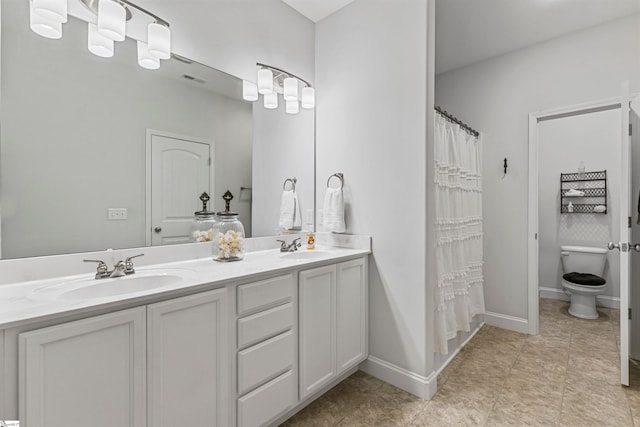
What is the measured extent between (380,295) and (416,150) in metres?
1.01

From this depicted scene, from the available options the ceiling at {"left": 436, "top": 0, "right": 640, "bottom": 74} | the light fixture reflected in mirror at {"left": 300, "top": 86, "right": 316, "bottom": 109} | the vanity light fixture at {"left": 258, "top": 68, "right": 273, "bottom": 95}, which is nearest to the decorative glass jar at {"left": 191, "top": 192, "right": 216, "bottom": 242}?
the vanity light fixture at {"left": 258, "top": 68, "right": 273, "bottom": 95}

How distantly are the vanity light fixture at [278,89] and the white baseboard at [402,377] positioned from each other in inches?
77.9

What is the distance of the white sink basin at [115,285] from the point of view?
119cm

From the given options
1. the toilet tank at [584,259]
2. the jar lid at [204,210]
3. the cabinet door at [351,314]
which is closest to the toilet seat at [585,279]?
the toilet tank at [584,259]

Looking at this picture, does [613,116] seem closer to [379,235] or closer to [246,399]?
[379,235]

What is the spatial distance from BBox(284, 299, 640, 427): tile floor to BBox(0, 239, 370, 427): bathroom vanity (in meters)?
0.21

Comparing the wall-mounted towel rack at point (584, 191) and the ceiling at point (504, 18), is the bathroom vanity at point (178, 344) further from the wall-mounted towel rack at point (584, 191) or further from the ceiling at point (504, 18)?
the wall-mounted towel rack at point (584, 191)

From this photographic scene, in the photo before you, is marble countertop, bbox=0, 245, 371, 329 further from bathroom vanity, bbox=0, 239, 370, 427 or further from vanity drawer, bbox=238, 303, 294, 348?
vanity drawer, bbox=238, 303, 294, 348

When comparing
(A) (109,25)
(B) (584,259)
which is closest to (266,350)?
(A) (109,25)

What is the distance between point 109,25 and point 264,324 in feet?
5.14

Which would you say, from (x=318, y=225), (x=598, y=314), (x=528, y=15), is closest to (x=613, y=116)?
(x=528, y=15)

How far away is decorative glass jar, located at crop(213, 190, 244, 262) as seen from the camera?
5.70 feet

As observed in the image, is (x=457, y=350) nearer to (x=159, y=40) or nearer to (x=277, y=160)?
(x=277, y=160)

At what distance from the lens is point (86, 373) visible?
0.96 meters
